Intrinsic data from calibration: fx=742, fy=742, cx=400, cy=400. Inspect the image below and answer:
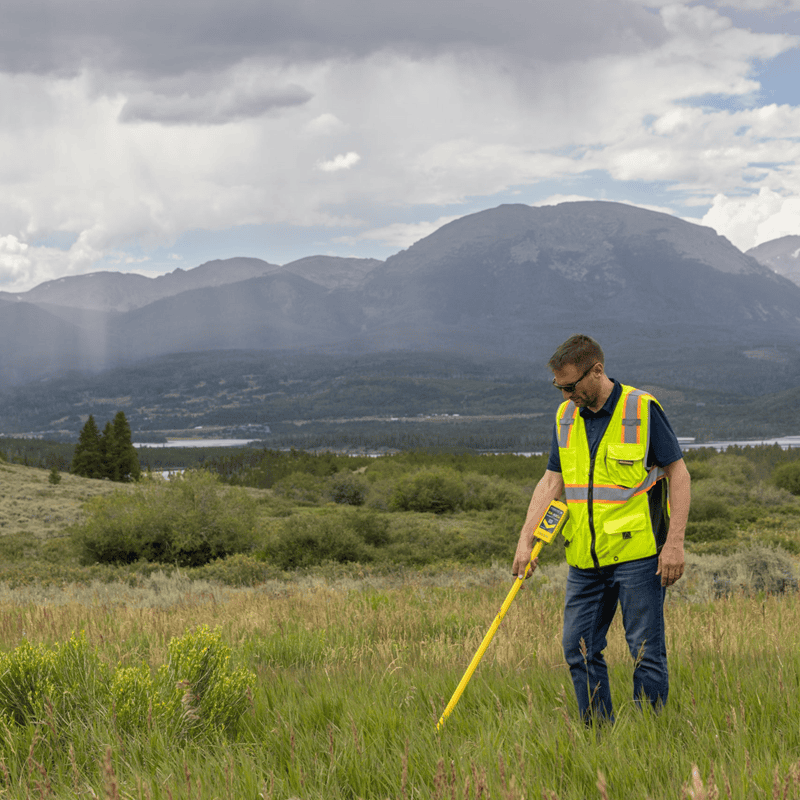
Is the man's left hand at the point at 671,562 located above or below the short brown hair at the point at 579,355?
below

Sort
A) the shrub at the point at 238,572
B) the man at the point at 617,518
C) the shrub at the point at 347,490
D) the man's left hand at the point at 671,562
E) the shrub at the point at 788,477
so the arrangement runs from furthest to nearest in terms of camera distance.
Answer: the shrub at the point at 347,490 → the shrub at the point at 788,477 → the shrub at the point at 238,572 → the man at the point at 617,518 → the man's left hand at the point at 671,562

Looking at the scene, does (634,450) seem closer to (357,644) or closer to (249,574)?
(357,644)

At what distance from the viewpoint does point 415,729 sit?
3.48 meters

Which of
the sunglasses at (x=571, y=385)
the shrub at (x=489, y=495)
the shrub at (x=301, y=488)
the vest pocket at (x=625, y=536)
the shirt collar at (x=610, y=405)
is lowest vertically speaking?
the shrub at (x=301, y=488)

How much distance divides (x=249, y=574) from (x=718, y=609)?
13296 millimetres

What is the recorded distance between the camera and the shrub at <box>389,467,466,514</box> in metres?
41.2

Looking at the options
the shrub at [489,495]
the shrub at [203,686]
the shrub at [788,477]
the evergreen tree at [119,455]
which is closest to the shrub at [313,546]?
the shrub at [489,495]

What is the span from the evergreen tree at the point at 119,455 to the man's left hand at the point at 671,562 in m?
66.3

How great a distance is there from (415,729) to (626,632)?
1289 millimetres

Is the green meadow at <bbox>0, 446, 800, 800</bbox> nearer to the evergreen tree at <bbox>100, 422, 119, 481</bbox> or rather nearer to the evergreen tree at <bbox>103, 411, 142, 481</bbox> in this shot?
the evergreen tree at <bbox>100, 422, 119, 481</bbox>

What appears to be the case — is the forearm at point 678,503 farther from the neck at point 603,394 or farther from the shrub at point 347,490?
the shrub at point 347,490

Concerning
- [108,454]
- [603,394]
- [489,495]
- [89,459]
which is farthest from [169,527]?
[89,459]

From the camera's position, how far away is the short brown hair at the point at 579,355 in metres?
3.94

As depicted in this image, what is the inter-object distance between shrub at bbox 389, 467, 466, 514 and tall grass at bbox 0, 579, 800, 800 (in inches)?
1394
